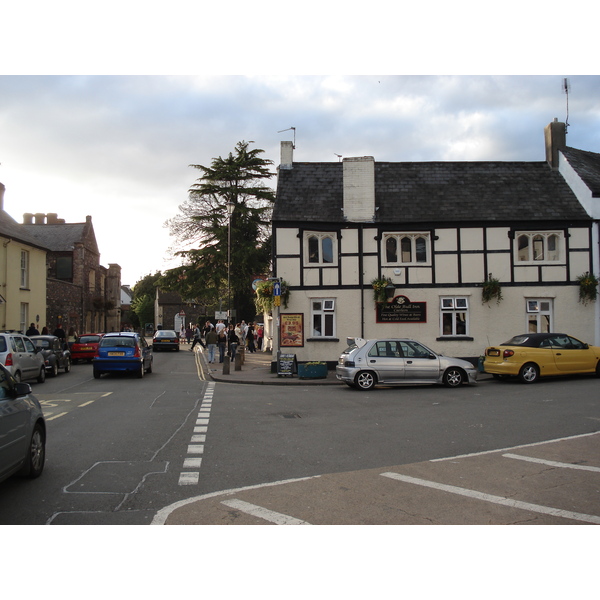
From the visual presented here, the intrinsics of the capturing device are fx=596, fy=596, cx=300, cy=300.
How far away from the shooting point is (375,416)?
41.3 feet

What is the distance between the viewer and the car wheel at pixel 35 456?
695cm

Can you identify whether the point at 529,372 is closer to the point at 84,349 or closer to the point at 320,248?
the point at 320,248

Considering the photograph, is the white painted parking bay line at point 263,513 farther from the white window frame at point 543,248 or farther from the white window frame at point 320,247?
the white window frame at point 543,248

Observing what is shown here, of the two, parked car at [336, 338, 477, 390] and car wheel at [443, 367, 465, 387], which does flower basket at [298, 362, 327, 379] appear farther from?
car wheel at [443, 367, 465, 387]

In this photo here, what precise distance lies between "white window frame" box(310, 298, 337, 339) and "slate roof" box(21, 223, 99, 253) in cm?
3294

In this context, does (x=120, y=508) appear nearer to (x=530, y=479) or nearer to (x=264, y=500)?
(x=264, y=500)

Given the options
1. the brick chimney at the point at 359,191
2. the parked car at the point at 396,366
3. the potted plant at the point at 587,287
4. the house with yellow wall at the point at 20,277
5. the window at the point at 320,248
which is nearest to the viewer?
the parked car at the point at 396,366

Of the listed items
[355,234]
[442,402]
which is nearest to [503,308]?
[355,234]

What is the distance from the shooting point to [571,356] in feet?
63.6

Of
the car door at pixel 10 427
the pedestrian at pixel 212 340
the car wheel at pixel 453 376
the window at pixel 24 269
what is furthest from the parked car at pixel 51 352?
the car door at pixel 10 427

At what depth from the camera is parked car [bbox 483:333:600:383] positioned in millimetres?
18984

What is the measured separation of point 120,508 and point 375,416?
24.6 feet

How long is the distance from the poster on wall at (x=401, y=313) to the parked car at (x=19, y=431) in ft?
58.3

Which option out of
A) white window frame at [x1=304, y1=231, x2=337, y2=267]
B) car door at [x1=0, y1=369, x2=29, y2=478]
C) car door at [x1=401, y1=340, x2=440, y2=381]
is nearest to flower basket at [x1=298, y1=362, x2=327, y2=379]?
car door at [x1=401, y1=340, x2=440, y2=381]
